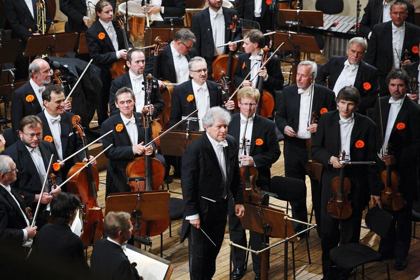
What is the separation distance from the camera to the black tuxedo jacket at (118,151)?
519cm

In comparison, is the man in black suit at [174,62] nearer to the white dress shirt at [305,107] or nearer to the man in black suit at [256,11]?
the white dress shirt at [305,107]

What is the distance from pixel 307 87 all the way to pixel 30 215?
255 centimetres

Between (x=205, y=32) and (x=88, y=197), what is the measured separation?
323 cm

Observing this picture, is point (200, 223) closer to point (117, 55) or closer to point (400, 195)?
point (400, 195)

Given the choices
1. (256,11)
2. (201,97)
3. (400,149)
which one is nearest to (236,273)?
(400,149)

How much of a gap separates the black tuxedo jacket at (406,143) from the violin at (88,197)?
222 cm

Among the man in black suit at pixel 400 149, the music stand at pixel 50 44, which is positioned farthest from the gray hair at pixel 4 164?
the music stand at pixel 50 44

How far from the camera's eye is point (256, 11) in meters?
9.45

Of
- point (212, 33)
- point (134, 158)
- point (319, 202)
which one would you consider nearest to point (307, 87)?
point (319, 202)

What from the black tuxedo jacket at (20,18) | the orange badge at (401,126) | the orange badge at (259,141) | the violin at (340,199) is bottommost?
the violin at (340,199)

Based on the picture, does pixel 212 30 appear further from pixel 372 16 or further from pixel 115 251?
pixel 115 251

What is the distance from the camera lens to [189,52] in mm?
6973

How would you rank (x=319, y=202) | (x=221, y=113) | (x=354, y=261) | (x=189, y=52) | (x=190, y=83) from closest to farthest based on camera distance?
(x=221, y=113) → (x=354, y=261) → (x=319, y=202) → (x=190, y=83) → (x=189, y=52)

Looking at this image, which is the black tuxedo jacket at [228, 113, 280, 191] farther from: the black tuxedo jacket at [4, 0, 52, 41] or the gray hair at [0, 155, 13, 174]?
the black tuxedo jacket at [4, 0, 52, 41]
